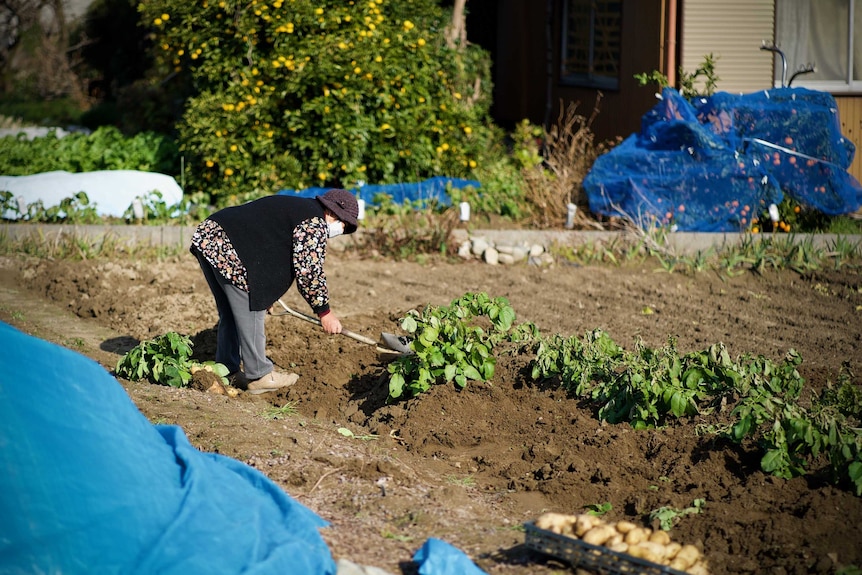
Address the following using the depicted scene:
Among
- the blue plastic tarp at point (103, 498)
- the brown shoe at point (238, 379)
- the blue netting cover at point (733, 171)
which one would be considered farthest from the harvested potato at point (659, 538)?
the blue netting cover at point (733, 171)

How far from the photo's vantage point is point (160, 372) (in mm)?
5844

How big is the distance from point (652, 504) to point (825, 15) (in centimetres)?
869

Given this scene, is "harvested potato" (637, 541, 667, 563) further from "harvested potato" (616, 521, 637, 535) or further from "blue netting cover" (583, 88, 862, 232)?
"blue netting cover" (583, 88, 862, 232)

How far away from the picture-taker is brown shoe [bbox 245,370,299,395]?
19.5 feet

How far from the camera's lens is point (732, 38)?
10750 mm

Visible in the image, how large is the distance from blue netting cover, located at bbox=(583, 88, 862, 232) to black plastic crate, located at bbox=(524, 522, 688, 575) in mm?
6053

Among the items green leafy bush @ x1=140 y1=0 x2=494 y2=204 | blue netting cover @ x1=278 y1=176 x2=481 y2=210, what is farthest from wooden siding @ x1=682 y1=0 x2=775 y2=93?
blue netting cover @ x1=278 y1=176 x2=481 y2=210

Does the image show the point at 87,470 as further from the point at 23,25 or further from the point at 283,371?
the point at 23,25

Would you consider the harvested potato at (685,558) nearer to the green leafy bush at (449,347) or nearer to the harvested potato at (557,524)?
the harvested potato at (557,524)

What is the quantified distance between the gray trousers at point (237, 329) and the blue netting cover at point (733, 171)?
4.66 metres

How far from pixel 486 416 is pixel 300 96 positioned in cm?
596

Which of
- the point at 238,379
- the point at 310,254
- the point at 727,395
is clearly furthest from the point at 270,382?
the point at 727,395

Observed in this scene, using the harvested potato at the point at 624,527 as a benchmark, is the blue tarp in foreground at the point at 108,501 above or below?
above

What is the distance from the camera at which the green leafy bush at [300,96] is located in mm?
10117
